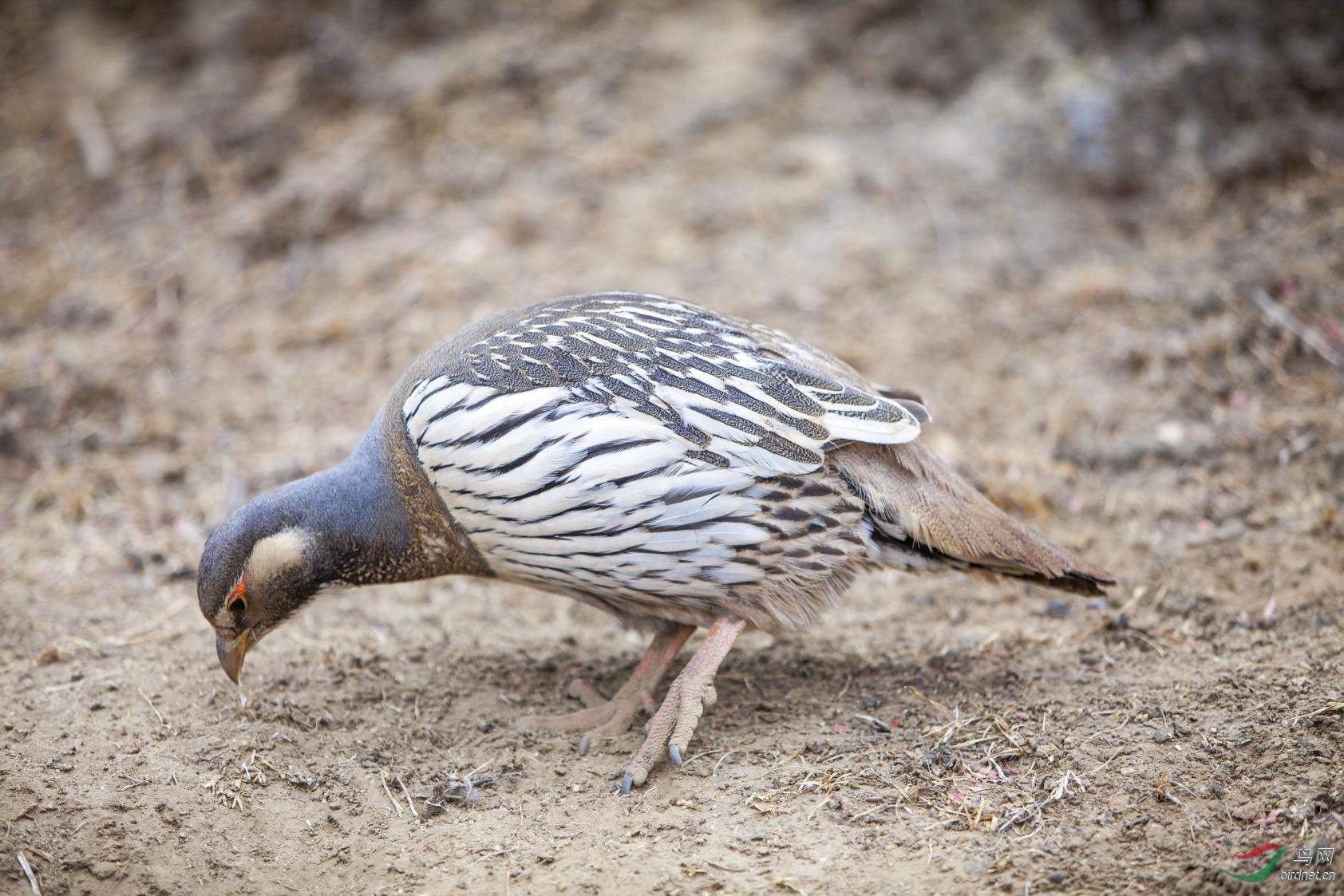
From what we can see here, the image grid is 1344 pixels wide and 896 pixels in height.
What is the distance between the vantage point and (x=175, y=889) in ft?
11.8

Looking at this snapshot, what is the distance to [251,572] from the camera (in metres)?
4.39

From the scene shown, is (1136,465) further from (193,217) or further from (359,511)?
(193,217)

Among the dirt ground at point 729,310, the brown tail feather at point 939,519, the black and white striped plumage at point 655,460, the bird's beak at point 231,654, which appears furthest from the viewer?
the bird's beak at point 231,654

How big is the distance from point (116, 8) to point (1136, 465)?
899 cm

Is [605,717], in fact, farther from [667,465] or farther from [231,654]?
[231,654]

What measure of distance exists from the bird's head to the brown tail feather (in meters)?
2.15

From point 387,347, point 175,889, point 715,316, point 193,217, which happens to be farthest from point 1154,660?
point 193,217

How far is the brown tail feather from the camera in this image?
430cm

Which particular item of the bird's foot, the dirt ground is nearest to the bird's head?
the dirt ground

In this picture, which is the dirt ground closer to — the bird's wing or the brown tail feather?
the brown tail feather

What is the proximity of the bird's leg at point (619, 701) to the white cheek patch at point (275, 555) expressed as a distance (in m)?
1.14

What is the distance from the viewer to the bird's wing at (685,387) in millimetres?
4090

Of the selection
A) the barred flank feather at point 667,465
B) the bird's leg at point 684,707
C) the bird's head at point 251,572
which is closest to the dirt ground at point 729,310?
the bird's leg at point 684,707

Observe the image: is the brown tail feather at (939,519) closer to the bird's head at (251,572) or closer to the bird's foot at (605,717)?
the bird's foot at (605,717)
